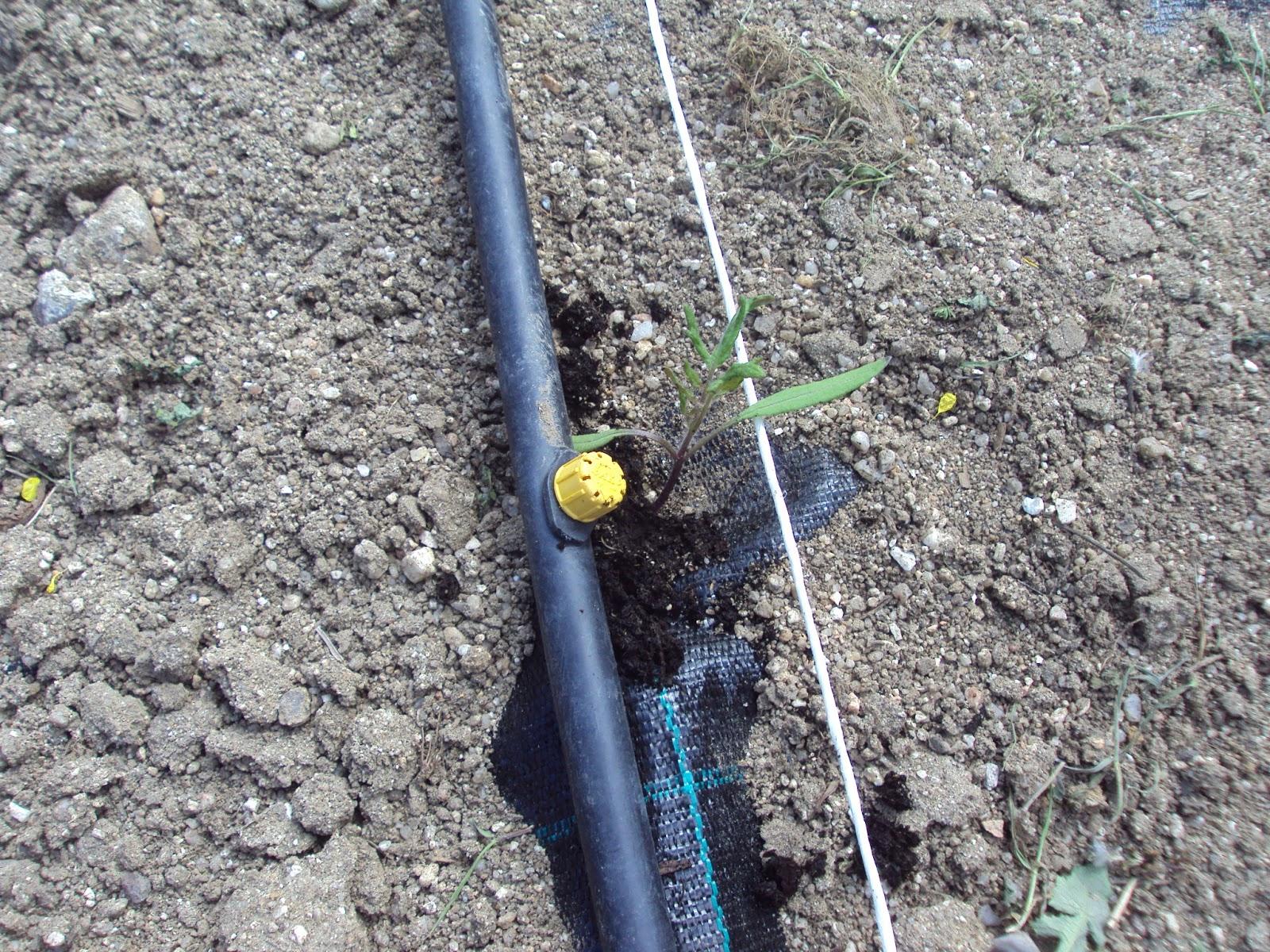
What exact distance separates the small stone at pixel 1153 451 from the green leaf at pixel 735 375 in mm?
781

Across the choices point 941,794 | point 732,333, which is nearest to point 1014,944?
point 941,794

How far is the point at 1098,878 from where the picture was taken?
1.25 m

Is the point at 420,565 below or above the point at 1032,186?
below

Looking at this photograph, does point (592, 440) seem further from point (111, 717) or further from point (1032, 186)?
point (1032, 186)

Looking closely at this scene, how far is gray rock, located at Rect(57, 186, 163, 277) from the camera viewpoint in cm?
158

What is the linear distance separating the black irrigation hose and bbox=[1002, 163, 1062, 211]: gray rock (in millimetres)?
1011

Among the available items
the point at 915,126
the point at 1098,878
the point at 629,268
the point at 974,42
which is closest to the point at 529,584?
the point at 629,268

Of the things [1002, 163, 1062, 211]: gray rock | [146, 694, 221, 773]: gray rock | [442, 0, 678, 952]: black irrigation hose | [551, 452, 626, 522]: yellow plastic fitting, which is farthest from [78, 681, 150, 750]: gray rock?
[1002, 163, 1062, 211]: gray rock

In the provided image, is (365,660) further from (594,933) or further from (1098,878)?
(1098,878)

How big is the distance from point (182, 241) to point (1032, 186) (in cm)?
173

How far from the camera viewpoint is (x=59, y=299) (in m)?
1.54

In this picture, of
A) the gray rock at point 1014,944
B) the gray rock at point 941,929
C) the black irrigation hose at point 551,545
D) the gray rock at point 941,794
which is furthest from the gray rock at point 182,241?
the gray rock at point 1014,944

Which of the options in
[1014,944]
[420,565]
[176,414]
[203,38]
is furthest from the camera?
[203,38]

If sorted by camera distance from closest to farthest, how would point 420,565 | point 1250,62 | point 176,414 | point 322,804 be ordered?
point 322,804, point 420,565, point 176,414, point 1250,62
